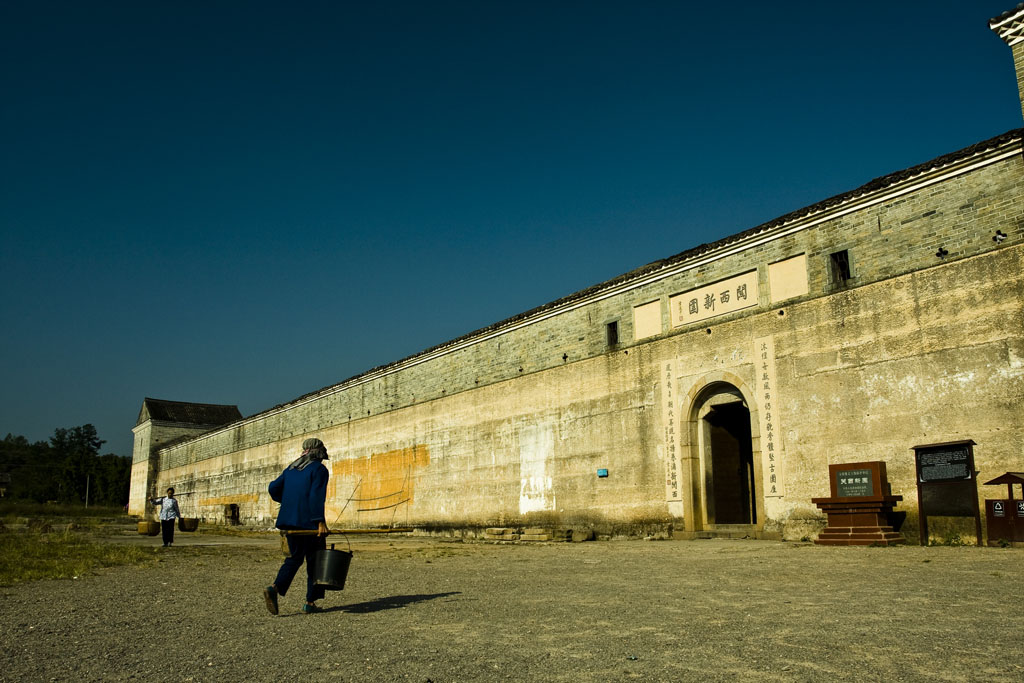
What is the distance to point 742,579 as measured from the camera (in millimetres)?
8250

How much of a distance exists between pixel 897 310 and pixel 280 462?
29.3 meters

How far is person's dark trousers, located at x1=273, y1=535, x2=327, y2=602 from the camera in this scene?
247 inches

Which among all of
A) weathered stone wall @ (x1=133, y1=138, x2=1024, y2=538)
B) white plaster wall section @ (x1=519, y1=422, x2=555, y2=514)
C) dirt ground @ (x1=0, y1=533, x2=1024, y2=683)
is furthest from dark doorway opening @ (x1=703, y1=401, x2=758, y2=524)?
dirt ground @ (x1=0, y1=533, x2=1024, y2=683)

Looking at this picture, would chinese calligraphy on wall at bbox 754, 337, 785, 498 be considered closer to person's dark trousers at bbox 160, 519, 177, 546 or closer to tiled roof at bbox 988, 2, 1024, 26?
tiled roof at bbox 988, 2, 1024, 26

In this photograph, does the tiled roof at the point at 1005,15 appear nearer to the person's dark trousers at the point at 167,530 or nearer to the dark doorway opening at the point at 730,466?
the dark doorway opening at the point at 730,466

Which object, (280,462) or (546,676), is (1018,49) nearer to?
(546,676)

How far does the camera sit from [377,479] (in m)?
27.8

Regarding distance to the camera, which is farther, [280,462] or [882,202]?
[280,462]

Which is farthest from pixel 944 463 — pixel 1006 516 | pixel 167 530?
pixel 167 530

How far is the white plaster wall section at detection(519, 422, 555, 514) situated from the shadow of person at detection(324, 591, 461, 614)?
40.2ft

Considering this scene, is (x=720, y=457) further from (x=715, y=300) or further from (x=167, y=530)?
(x=167, y=530)

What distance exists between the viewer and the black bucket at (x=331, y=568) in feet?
20.4

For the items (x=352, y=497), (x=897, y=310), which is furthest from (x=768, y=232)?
(x=352, y=497)

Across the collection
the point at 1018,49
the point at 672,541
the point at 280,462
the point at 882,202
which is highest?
the point at 1018,49
